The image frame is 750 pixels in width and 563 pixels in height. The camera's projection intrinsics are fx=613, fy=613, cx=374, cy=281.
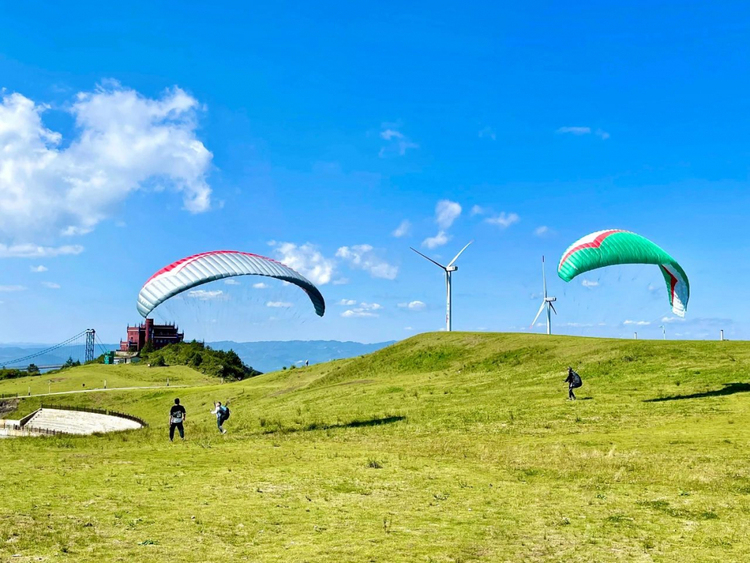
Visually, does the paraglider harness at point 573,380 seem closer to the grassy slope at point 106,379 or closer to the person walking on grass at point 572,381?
the person walking on grass at point 572,381

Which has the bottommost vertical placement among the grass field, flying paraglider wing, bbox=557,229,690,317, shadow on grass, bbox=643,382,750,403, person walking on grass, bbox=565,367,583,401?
the grass field

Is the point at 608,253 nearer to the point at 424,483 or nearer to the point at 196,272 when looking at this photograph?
the point at 424,483

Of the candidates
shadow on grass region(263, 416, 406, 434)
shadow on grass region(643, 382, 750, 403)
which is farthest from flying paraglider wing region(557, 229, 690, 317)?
shadow on grass region(263, 416, 406, 434)

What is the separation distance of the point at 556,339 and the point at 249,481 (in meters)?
46.0

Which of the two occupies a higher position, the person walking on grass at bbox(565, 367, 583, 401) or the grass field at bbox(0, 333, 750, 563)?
the person walking on grass at bbox(565, 367, 583, 401)

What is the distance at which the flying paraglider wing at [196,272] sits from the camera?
1101 inches

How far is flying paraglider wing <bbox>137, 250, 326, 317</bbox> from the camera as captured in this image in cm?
2797

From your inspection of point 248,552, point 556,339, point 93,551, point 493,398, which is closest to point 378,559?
point 248,552

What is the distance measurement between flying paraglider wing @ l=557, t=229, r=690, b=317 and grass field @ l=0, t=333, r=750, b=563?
6986mm

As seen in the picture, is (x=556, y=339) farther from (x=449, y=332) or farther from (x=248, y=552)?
(x=248, y=552)

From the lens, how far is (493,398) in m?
36.8

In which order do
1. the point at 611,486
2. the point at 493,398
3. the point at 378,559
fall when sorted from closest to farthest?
the point at 378,559
the point at 611,486
the point at 493,398

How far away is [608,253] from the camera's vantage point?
33.3 meters

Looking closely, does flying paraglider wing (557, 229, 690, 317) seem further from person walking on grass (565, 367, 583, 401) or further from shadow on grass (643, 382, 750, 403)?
shadow on grass (643, 382, 750, 403)
